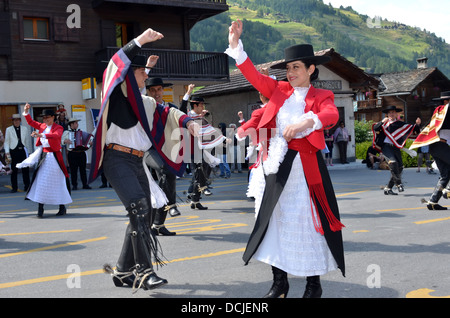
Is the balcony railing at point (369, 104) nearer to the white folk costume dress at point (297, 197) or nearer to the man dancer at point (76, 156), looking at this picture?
the man dancer at point (76, 156)

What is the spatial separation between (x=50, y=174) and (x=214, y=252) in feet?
17.3

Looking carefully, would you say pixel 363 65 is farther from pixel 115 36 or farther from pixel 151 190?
pixel 151 190

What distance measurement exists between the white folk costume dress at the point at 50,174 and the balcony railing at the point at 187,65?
41.0 ft

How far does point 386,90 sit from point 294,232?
60.9 m

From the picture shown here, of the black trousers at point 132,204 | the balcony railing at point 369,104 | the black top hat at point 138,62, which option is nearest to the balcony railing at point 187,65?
the black top hat at point 138,62

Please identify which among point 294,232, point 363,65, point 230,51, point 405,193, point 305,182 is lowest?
point 405,193

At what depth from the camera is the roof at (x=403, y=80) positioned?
59125 millimetres

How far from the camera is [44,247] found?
7320mm

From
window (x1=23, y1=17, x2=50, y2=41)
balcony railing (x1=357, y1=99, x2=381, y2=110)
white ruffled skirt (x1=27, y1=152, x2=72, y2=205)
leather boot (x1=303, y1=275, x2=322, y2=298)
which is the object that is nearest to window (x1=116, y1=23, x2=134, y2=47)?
window (x1=23, y1=17, x2=50, y2=41)

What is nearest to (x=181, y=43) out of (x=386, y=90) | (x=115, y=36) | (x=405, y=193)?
(x=115, y=36)

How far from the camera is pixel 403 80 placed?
6259cm

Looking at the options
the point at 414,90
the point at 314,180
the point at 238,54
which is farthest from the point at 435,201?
the point at 414,90

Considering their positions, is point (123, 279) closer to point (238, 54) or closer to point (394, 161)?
point (238, 54)

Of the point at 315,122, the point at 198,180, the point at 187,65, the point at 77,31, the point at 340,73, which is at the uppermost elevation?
the point at 77,31
